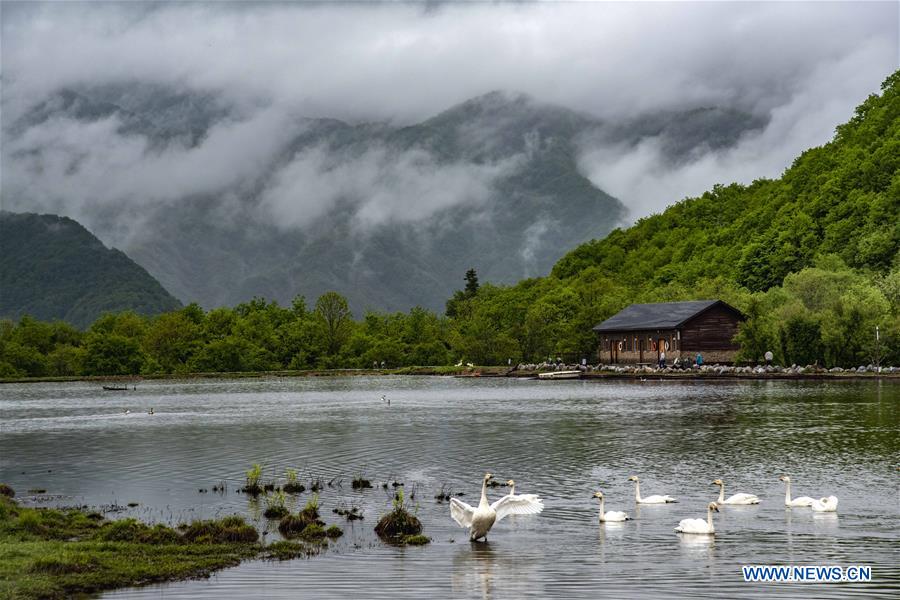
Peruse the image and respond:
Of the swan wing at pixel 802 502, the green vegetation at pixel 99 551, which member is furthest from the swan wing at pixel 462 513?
the swan wing at pixel 802 502

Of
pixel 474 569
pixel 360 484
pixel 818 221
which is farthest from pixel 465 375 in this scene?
pixel 474 569

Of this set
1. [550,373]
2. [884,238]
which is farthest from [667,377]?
[884,238]

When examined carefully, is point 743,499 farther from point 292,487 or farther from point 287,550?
point 292,487

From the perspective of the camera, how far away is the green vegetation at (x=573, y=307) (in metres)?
131

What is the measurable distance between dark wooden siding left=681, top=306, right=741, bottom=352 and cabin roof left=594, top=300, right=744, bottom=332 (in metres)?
0.84

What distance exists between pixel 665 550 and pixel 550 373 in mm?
96910

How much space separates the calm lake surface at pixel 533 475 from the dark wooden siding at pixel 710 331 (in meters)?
39.4

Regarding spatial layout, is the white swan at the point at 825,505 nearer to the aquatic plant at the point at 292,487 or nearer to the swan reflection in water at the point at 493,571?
the swan reflection in water at the point at 493,571

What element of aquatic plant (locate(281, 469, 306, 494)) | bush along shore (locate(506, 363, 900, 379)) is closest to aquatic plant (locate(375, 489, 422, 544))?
aquatic plant (locate(281, 469, 306, 494))

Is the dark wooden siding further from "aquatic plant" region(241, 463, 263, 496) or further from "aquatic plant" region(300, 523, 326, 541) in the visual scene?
"aquatic plant" region(300, 523, 326, 541)

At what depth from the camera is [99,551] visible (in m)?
19.5

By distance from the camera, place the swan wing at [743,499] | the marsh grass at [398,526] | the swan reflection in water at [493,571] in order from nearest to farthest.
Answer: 1. the swan reflection in water at [493,571]
2. the marsh grass at [398,526]
3. the swan wing at [743,499]

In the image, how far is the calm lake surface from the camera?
1811 cm

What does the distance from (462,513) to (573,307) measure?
11853 cm
